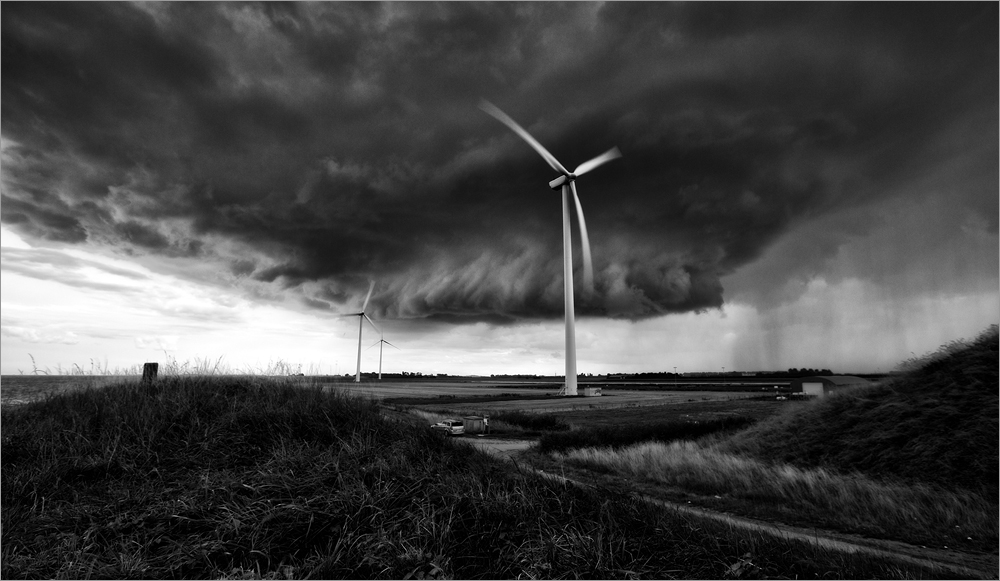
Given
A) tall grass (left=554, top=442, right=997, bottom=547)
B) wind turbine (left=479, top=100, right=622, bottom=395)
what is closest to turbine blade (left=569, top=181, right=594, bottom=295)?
wind turbine (left=479, top=100, right=622, bottom=395)

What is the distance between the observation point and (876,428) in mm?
21219

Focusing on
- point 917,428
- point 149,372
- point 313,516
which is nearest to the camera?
point 313,516

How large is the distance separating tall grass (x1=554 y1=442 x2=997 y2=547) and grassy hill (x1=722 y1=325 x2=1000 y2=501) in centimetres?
120

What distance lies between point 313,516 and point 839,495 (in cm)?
1690

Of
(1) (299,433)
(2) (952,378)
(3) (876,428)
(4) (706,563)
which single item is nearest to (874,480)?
(3) (876,428)

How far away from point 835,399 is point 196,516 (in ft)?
92.2

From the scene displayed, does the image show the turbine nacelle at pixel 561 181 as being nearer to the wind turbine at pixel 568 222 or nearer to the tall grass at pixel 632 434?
the wind turbine at pixel 568 222

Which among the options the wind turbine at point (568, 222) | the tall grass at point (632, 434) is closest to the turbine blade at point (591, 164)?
the wind turbine at point (568, 222)

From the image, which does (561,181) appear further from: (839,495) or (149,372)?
(149,372)

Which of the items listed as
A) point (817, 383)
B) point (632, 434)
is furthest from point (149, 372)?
point (817, 383)

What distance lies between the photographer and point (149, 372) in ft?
47.7

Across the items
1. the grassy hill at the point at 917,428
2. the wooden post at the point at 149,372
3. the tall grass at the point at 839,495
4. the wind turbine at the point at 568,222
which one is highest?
the wind turbine at the point at 568,222

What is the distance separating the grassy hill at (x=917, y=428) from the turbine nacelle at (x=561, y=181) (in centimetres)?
4465

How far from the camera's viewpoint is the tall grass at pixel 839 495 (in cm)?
1348
